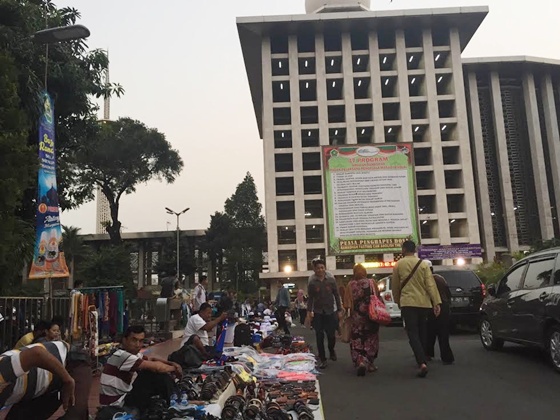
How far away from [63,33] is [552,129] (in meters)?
59.0

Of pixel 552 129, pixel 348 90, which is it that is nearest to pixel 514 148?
pixel 552 129

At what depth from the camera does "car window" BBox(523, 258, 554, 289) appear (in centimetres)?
698

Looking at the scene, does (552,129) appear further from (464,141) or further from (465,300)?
(465,300)

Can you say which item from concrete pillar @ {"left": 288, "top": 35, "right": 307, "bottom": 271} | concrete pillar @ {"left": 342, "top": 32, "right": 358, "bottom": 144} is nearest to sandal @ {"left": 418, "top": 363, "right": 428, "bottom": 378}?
concrete pillar @ {"left": 288, "top": 35, "right": 307, "bottom": 271}

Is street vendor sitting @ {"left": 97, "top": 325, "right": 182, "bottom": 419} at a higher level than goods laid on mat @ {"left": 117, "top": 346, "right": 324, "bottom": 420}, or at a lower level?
higher

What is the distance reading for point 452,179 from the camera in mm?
49906

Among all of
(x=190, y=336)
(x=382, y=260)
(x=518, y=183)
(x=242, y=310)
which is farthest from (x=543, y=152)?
(x=190, y=336)

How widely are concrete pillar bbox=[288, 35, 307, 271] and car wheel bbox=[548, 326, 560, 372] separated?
39090mm

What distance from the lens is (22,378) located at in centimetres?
362

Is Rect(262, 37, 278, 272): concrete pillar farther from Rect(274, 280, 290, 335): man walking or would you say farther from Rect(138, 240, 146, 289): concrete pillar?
Rect(274, 280, 290, 335): man walking

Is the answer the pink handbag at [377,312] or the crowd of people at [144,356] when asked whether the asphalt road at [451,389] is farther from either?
the pink handbag at [377,312]

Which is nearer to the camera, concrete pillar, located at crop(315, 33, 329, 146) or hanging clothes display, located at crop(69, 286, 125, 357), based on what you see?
hanging clothes display, located at crop(69, 286, 125, 357)

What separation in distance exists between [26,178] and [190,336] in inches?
144

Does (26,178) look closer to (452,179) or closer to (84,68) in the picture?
(84,68)
